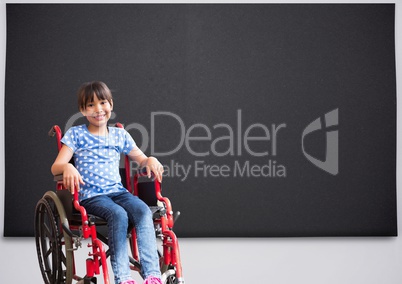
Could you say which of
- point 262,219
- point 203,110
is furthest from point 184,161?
point 262,219

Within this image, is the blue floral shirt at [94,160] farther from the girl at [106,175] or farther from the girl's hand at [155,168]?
the girl's hand at [155,168]

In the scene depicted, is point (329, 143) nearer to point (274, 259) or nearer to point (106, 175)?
point (274, 259)

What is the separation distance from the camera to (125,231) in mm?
2467

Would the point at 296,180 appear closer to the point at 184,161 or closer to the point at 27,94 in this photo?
the point at 184,161

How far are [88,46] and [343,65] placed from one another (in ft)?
5.61

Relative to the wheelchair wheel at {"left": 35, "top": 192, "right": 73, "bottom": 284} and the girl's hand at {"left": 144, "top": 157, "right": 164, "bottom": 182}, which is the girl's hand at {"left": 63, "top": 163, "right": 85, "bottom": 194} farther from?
the girl's hand at {"left": 144, "top": 157, "right": 164, "bottom": 182}

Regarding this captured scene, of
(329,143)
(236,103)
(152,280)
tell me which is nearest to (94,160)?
(152,280)

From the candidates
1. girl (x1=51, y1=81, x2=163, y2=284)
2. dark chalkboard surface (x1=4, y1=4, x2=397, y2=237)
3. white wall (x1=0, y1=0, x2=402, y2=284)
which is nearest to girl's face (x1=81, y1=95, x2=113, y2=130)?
girl (x1=51, y1=81, x2=163, y2=284)

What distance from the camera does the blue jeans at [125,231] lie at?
241 cm

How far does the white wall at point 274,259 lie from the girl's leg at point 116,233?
0.88 m

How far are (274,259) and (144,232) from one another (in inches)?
59.5

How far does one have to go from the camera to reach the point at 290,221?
4434mm

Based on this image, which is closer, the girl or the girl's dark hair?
the girl

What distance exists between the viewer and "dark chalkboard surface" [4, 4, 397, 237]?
4.41 m
